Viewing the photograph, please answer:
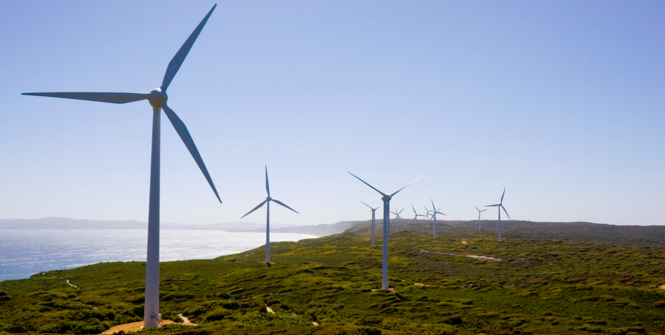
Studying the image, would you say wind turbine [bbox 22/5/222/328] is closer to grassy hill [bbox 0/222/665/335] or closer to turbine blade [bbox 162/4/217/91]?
turbine blade [bbox 162/4/217/91]

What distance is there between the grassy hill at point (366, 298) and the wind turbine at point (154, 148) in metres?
2.62

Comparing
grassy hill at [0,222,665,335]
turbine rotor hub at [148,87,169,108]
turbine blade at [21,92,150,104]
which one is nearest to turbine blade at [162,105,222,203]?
turbine rotor hub at [148,87,169,108]

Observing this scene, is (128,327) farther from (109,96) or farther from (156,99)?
(109,96)

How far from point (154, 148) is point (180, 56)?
9.71m

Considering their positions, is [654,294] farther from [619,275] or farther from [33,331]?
[33,331]

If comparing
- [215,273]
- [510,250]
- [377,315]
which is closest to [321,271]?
[215,273]

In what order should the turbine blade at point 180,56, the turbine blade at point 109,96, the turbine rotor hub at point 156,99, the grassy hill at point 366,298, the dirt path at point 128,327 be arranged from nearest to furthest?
1. the turbine rotor hub at point 156,99
2. the turbine blade at point 109,96
3. the dirt path at point 128,327
4. the turbine blade at point 180,56
5. the grassy hill at point 366,298

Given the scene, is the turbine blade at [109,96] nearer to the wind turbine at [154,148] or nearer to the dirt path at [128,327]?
the wind turbine at [154,148]

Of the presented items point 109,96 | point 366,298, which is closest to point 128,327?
point 109,96

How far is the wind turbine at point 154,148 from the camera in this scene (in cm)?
3030

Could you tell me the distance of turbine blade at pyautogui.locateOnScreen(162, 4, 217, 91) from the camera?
113 ft

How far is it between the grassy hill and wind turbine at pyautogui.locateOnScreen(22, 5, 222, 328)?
2.62 metres

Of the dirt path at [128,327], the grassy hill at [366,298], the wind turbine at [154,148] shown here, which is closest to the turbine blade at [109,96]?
the wind turbine at [154,148]

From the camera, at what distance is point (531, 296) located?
6122 centimetres
